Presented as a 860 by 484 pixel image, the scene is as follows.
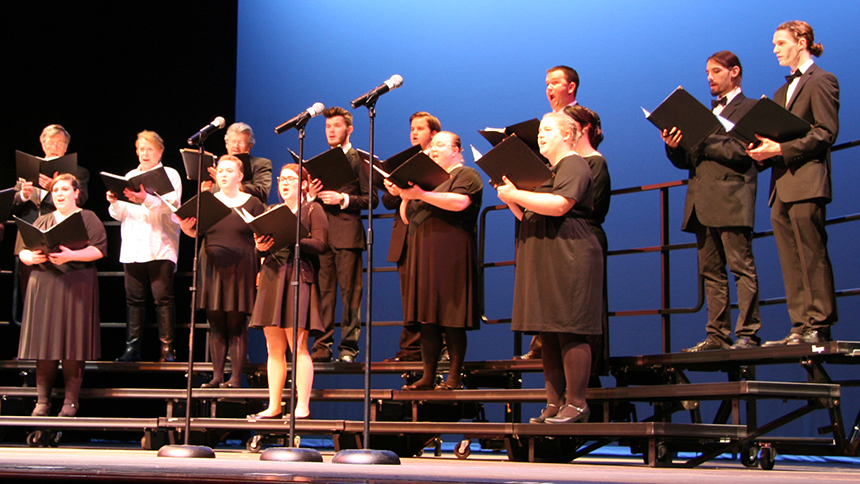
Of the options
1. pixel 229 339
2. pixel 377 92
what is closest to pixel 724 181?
pixel 377 92

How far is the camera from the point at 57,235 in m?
4.38

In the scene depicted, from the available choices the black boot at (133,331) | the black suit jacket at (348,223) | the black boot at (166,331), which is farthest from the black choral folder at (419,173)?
the black boot at (133,331)

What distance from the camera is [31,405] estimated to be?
4.78 meters

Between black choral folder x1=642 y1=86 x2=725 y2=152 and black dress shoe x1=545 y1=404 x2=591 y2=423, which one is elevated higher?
black choral folder x1=642 y1=86 x2=725 y2=152

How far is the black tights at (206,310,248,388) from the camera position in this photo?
4.35 meters

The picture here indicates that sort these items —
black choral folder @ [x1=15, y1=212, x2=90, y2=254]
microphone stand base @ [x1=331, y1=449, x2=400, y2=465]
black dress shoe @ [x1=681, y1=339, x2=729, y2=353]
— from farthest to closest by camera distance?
black choral folder @ [x1=15, y1=212, x2=90, y2=254], black dress shoe @ [x1=681, y1=339, x2=729, y2=353], microphone stand base @ [x1=331, y1=449, x2=400, y2=465]

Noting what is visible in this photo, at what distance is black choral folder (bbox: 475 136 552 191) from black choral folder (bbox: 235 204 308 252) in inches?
38.1

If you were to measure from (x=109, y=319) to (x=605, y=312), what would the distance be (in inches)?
145

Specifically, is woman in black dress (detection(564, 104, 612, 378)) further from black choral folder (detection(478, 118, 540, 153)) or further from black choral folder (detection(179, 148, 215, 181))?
black choral folder (detection(179, 148, 215, 181))

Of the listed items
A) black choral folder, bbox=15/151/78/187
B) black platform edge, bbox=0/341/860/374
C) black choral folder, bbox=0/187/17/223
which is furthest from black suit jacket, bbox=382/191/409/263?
black choral folder, bbox=0/187/17/223

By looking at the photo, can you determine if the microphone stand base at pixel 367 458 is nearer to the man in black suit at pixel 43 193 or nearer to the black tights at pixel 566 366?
the black tights at pixel 566 366

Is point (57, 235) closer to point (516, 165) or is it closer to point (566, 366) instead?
point (516, 165)

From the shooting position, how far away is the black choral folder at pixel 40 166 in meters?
4.66

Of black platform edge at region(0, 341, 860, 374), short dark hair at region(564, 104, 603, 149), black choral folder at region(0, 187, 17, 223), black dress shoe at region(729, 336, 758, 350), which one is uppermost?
short dark hair at region(564, 104, 603, 149)
